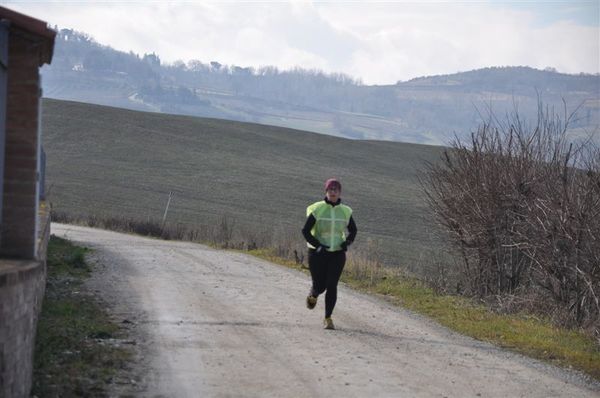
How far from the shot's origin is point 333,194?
13.3 metres

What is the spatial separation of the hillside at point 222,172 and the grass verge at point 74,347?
16636 millimetres

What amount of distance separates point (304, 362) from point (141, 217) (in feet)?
105

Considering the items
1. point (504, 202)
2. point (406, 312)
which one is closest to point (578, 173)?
point (504, 202)

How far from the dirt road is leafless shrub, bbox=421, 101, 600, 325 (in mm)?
2936

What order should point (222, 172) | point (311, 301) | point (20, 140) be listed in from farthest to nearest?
1. point (222, 172)
2. point (311, 301)
3. point (20, 140)

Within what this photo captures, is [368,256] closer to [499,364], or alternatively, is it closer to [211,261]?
[211,261]

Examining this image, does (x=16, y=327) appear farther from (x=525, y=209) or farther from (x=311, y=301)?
(x=525, y=209)

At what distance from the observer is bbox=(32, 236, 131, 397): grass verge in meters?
9.28

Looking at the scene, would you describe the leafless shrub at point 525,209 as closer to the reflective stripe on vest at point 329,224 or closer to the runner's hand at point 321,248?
the reflective stripe on vest at point 329,224

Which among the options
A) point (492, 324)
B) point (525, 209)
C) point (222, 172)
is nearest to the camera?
point (492, 324)

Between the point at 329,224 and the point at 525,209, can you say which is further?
the point at 525,209

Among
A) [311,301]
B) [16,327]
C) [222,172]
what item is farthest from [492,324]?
[222,172]

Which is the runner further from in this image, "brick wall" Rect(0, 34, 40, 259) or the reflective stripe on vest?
"brick wall" Rect(0, 34, 40, 259)

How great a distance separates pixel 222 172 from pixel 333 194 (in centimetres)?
5215
